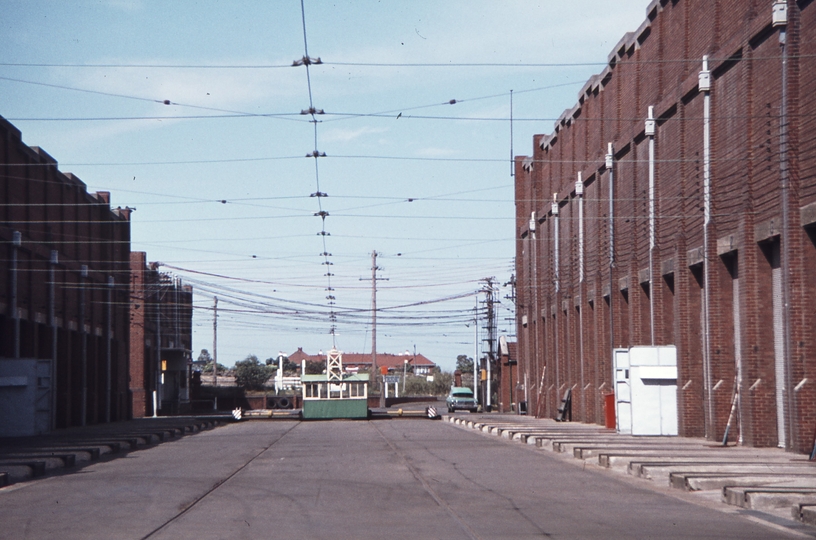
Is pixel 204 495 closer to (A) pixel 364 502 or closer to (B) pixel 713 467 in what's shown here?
(A) pixel 364 502

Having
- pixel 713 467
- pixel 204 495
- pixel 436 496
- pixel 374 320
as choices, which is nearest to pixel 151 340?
pixel 374 320

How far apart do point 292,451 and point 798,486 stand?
1547 cm

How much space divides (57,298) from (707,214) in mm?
30316

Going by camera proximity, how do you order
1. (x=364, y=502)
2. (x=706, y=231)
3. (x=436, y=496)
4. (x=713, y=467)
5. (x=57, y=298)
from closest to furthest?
1. (x=364, y=502)
2. (x=436, y=496)
3. (x=713, y=467)
4. (x=706, y=231)
5. (x=57, y=298)

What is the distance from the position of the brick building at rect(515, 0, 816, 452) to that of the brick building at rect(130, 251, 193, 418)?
34789 millimetres

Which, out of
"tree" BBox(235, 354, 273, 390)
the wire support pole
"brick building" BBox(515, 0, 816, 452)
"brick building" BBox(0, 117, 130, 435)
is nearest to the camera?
"brick building" BBox(515, 0, 816, 452)

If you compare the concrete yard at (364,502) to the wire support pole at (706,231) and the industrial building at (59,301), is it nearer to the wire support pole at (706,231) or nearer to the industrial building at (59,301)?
the wire support pole at (706,231)

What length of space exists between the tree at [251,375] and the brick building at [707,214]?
98.4m

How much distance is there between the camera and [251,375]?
490 ft

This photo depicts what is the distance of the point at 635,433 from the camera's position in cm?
3028

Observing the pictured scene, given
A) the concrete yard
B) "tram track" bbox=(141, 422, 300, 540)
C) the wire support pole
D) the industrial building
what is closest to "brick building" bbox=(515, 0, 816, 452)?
the wire support pole

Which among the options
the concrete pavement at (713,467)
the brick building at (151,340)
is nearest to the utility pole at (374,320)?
the brick building at (151,340)

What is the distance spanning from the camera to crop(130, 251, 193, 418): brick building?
71.0 meters

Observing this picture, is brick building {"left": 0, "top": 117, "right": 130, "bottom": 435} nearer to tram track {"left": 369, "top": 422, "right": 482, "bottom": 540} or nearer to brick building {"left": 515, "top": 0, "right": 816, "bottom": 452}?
tram track {"left": 369, "top": 422, "right": 482, "bottom": 540}
